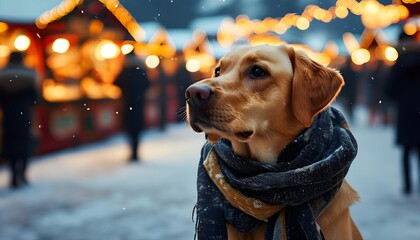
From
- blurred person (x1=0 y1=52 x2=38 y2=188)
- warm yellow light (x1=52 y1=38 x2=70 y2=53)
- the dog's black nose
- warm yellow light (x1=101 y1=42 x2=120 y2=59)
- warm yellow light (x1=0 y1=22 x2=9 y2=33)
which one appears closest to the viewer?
the dog's black nose

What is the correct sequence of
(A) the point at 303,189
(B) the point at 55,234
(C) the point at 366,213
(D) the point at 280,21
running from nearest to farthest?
(A) the point at 303,189
(D) the point at 280,21
(B) the point at 55,234
(C) the point at 366,213

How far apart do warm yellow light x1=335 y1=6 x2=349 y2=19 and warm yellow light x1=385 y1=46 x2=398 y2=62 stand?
886 millimetres

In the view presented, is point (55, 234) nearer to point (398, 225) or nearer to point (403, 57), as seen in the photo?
point (398, 225)

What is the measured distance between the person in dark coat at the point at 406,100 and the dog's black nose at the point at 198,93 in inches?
91.6

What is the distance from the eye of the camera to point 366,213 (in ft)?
10.9

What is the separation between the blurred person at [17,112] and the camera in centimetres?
385

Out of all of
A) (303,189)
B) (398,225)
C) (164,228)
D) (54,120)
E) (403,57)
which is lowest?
(398,225)

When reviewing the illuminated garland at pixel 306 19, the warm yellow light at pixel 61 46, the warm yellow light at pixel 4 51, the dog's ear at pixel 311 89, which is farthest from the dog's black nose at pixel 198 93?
the warm yellow light at pixel 61 46

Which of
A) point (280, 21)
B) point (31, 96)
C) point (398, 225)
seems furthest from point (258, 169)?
point (31, 96)

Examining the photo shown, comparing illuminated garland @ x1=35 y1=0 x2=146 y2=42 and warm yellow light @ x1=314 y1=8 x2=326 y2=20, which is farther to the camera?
illuminated garland @ x1=35 y1=0 x2=146 y2=42

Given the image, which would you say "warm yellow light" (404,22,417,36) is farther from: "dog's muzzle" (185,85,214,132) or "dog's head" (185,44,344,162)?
"dog's muzzle" (185,85,214,132)

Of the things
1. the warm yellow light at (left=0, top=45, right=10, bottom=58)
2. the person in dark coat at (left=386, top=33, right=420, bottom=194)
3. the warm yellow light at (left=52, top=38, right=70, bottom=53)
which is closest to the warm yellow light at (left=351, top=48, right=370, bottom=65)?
the person in dark coat at (left=386, top=33, right=420, bottom=194)

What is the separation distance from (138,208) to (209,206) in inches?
81.8

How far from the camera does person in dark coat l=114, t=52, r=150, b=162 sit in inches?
144
